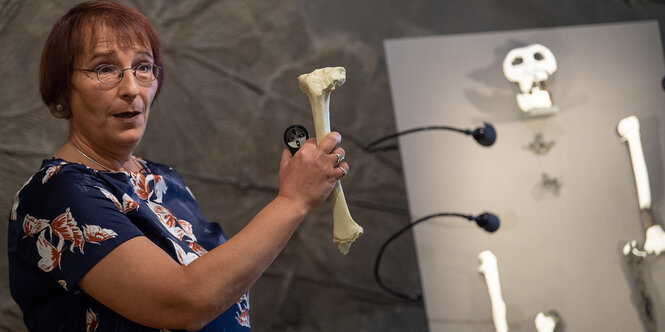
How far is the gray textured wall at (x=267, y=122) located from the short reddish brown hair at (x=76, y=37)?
1.08 metres

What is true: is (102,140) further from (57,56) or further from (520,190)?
(520,190)

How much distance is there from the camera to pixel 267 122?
250cm

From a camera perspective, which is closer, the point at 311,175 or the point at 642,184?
the point at 311,175

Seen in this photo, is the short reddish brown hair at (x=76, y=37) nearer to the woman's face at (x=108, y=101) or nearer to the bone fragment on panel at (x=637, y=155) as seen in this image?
the woman's face at (x=108, y=101)

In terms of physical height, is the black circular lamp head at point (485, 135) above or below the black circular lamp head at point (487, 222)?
above

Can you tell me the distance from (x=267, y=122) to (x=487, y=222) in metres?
0.96

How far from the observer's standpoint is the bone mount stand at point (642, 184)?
209 cm

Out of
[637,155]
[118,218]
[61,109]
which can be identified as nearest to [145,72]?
[61,109]

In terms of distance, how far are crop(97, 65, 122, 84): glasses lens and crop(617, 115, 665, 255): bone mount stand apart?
1.71 meters

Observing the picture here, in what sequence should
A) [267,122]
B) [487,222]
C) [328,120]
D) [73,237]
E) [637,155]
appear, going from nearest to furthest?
1. [73,237]
2. [328,120]
3. [487,222]
4. [637,155]
5. [267,122]

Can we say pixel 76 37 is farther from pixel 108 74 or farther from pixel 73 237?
pixel 73 237

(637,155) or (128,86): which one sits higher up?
(128,86)

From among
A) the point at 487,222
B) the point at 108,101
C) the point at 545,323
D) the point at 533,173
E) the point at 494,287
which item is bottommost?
the point at 545,323

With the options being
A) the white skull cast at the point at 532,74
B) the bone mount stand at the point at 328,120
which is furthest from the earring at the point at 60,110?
the white skull cast at the point at 532,74
